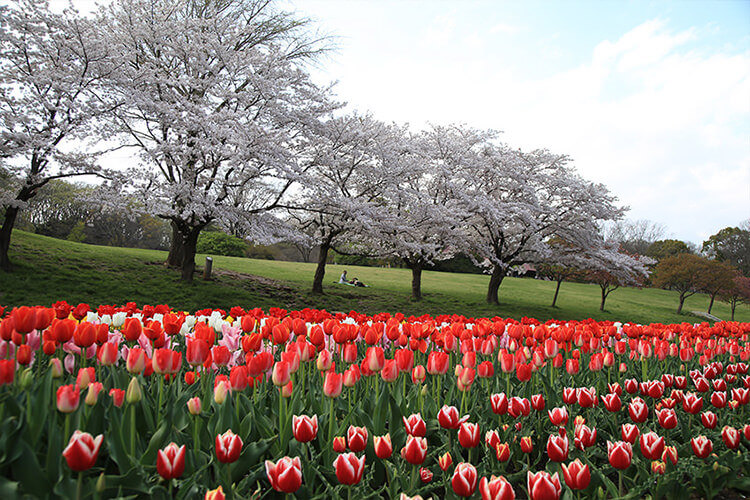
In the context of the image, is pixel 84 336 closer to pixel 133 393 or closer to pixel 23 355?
pixel 23 355

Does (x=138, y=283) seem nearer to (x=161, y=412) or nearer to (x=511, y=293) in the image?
(x=161, y=412)

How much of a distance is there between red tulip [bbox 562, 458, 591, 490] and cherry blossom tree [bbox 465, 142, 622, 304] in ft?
52.6

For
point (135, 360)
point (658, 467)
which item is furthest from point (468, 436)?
point (135, 360)

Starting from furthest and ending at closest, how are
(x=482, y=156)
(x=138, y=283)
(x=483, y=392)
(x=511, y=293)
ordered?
(x=511, y=293)
(x=482, y=156)
(x=138, y=283)
(x=483, y=392)

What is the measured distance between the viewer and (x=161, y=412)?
2043mm

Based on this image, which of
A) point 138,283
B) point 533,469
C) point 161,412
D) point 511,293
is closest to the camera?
point 161,412

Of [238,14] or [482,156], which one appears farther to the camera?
[482,156]

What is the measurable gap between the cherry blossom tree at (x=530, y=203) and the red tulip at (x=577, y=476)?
16.0 m

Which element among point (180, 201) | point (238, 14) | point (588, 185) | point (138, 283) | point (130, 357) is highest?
point (238, 14)

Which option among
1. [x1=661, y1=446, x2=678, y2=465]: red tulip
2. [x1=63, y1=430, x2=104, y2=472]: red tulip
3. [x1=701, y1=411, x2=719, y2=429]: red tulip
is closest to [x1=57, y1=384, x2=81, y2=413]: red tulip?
[x1=63, y1=430, x2=104, y2=472]: red tulip

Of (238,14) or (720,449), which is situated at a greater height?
(238,14)

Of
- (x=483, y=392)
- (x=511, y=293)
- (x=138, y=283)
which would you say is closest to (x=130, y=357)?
(x=483, y=392)

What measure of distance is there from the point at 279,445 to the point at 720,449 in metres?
2.38

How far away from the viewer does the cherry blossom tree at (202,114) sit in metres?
11.9
